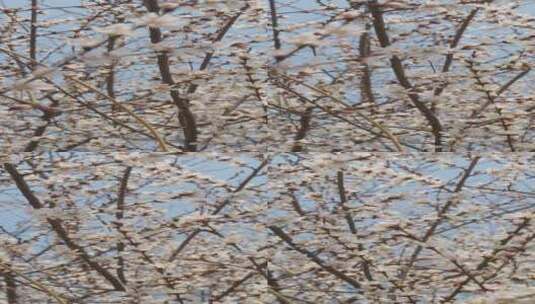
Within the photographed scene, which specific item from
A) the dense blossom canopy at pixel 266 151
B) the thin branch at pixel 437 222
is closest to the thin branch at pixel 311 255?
the dense blossom canopy at pixel 266 151

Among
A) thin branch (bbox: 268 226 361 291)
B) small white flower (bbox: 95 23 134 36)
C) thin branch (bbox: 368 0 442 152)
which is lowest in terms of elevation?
thin branch (bbox: 268 226 361 291)

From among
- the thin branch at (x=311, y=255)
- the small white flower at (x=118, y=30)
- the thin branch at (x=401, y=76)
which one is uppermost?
A: the small white flower at (x=118, y=30)

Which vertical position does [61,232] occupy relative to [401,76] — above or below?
below

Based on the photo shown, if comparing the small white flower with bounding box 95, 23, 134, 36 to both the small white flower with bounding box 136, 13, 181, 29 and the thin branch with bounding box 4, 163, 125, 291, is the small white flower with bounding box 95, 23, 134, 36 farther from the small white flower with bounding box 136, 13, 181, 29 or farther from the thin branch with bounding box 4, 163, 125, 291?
the thin branch with bounding box 4, 163, 125, 291

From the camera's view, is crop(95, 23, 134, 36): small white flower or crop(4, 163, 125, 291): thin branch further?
crop(4, 163, 125, 291): thin branch

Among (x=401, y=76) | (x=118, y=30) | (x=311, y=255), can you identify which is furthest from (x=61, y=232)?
(x=401, y=76)

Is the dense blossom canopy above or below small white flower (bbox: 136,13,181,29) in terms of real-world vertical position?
below

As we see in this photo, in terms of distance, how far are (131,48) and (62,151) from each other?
346 millimetres

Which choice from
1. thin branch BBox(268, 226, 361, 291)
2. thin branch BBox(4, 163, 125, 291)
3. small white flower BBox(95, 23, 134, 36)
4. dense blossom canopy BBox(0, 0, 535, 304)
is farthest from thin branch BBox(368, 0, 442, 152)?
thin branch BBox(4, 163, 125, 291)

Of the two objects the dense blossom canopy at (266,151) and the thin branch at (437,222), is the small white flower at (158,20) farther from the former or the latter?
the thin branch at (437,222)

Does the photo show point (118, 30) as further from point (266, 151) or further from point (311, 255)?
point (311, 255)

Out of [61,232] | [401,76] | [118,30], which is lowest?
[61,232]

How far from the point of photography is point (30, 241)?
2.41 meters

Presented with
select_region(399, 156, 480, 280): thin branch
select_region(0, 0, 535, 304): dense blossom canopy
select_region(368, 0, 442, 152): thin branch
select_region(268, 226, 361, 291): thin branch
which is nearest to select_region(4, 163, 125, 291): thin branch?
select_region(0, 0, 535, 304): dense blossom canopy
